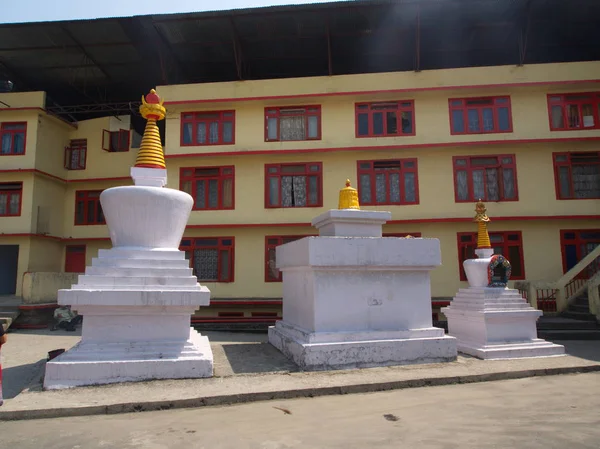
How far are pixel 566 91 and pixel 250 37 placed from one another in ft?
43.3

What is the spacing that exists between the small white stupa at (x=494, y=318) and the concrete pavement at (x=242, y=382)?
1.27 ft

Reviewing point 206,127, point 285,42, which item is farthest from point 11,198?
point 285,42

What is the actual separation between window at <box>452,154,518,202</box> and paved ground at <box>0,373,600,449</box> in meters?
11.7

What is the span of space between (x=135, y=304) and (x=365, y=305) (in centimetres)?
384

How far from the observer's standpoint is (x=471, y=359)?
25.8ft

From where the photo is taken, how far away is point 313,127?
17406 mm

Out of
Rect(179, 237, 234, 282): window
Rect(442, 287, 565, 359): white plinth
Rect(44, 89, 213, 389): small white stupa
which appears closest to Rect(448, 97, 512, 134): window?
Rect(442, 287, 565, 359): white plinth

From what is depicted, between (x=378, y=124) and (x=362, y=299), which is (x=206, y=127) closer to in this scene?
(x=378, y=124)

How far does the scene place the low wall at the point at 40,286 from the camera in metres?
14.7

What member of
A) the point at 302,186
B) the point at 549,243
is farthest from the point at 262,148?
the point at 549,243

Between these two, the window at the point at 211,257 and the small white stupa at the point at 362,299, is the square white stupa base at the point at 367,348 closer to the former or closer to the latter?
the small white stupa at the point at 362,299

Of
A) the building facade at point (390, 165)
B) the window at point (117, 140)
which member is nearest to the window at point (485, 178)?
the building facade at point (390, 165)

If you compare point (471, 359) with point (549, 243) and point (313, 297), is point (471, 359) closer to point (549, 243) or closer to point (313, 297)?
point (313, 297)

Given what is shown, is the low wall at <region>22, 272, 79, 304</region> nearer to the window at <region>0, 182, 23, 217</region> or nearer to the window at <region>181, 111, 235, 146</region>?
the window at <region>0, 182, 23, 217</region>
